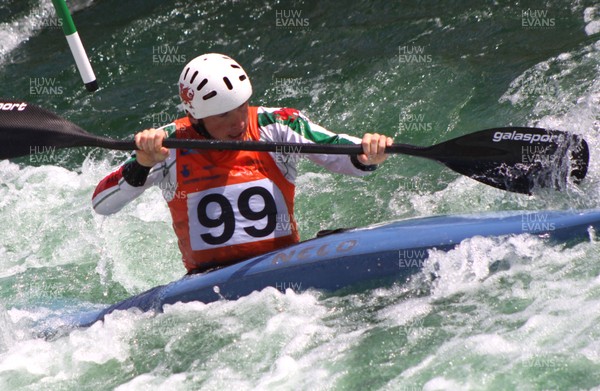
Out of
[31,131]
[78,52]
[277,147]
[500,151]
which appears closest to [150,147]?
[277,147]

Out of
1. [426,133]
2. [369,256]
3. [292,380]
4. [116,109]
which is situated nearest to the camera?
[292,380]

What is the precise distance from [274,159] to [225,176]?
27 centimetres

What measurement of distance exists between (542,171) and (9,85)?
254 inches

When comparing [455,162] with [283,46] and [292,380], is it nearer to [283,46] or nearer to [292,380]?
[292,380]

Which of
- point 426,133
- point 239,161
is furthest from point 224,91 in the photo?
point 426,133

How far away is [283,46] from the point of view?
8844 millimetres

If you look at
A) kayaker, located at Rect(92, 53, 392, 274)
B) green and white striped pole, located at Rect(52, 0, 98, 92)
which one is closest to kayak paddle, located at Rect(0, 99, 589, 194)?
kayaker, located at Rect(92, 53, 392, 274)

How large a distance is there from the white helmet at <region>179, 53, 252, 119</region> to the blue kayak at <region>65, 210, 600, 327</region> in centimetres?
78

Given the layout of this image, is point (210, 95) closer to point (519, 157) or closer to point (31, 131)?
point (31, 131)

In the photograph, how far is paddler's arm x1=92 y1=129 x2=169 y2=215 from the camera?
4.58 meters

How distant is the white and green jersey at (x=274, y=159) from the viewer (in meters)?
4.71

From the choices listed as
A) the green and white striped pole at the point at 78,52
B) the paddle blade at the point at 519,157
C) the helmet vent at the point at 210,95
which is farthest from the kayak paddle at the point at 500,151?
the green and white striped pole at the point at 78,52

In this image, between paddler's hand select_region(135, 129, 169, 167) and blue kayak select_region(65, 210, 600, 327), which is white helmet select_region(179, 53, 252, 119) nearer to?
paddler's hand select_region(135, 129, 169, 167)

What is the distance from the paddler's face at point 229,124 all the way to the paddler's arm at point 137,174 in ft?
0.79
